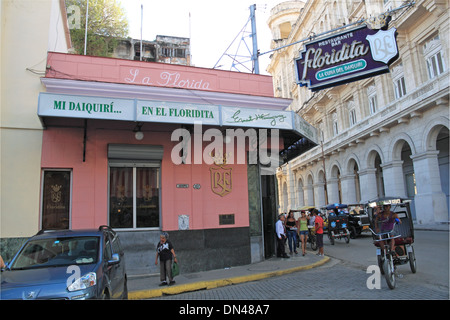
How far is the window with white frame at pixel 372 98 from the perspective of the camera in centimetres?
3036

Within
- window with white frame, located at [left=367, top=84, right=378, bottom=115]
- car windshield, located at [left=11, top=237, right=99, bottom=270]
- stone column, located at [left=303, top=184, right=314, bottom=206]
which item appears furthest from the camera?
stone column, located at [left=303, top=184, right=314, bottom=206]

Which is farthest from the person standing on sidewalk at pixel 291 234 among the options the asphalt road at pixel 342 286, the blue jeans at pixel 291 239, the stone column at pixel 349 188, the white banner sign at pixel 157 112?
the stone column at pixel 349 188

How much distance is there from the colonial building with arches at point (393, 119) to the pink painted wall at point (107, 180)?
19.8 ft

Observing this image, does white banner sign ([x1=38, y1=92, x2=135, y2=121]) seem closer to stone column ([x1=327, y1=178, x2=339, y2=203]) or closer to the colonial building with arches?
the colonial building with arches

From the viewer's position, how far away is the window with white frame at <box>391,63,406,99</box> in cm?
2626

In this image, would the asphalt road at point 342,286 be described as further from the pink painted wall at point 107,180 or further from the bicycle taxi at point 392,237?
the pink painted wall at point 107,180

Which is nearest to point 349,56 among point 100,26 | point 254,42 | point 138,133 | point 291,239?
point 254,42

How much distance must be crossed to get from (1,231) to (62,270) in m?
5.84

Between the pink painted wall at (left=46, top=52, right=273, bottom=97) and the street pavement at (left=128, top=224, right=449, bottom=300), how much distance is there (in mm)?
6313

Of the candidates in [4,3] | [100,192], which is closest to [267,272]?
[100,192]
